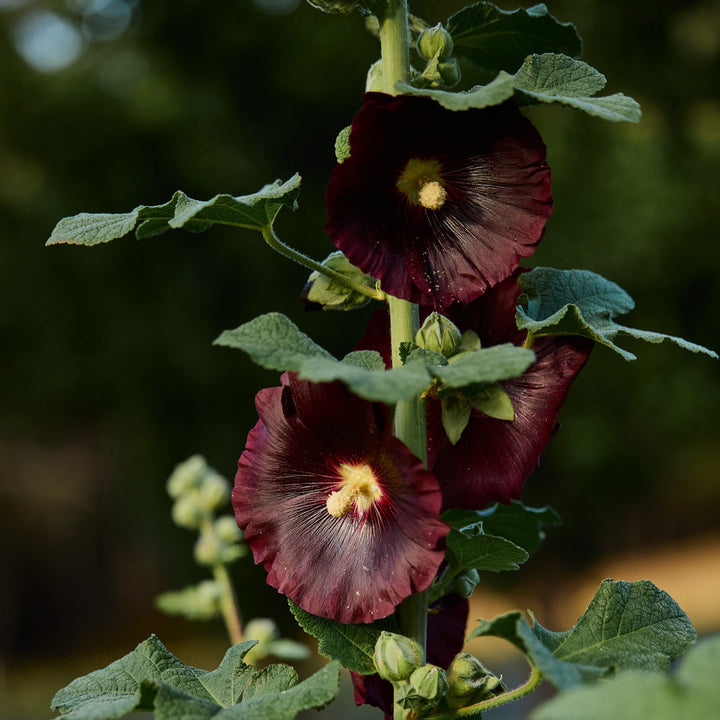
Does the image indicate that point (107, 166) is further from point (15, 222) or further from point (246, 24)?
point (246, 24)

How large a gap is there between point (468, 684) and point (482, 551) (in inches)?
2.7

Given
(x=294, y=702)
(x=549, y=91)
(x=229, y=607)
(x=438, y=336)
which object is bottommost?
(x=229, y=607)

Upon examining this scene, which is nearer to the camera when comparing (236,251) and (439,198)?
(439,198)

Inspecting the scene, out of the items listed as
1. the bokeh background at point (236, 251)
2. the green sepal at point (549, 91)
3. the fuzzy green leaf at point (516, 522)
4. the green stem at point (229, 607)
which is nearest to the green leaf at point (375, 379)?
the green sepal at point (549, 91)

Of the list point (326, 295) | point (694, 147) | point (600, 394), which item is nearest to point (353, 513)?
point (326, 295)

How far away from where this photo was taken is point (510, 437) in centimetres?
49

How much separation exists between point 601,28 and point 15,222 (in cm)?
283

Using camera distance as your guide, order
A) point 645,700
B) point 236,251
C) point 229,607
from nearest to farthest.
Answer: point 645,700
point 229,607
point 236,251

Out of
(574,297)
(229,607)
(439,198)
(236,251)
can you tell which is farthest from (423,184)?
(236,251)

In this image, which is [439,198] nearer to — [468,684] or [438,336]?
[438,336]

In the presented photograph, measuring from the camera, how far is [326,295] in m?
0.51

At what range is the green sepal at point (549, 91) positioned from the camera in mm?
395

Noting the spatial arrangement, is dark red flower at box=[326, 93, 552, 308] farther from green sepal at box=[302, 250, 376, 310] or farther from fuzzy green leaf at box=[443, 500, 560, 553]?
fuzzy green leaf at box=[443, 500, 560, 553]

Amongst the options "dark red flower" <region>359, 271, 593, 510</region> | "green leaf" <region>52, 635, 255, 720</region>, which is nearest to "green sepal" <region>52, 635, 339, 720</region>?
"green leaf" <region>52, 635, 255, 720</region>
